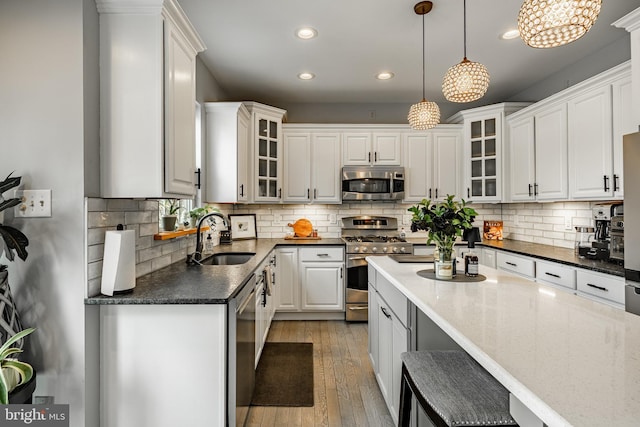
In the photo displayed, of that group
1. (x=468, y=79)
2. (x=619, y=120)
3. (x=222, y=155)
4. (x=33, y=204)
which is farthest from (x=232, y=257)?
(x=619, y=120)

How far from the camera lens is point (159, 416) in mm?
1661

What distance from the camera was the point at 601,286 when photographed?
2.40 m

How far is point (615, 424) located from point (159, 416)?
5.80 ft

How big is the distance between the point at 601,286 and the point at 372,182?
2443mm

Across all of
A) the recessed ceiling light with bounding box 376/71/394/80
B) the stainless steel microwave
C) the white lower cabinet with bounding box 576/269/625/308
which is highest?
the recessed ceiling light with bounding box 376/71/394/80

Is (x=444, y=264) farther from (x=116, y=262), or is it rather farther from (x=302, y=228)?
(x=302, y=228)

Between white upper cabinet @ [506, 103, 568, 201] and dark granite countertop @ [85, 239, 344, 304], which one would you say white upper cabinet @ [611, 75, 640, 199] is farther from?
dark granite countertop @ [85, 239, 344, 304]

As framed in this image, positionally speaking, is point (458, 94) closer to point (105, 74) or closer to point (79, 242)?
point (105, 74)

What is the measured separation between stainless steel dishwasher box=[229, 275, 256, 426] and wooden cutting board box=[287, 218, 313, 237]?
2.10 m

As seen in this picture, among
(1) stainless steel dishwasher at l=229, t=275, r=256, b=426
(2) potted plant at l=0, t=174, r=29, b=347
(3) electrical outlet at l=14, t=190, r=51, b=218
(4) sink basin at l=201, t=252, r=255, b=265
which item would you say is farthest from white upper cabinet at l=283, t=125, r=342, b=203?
(2) potted plant at l=0, t=174, r=29, b=347

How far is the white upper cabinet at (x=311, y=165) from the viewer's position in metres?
4.32

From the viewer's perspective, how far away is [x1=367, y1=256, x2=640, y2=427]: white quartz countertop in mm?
708

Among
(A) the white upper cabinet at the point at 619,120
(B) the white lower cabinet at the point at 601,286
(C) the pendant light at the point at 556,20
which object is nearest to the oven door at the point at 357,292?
(B) the white lower cabinet at the point at 601,286

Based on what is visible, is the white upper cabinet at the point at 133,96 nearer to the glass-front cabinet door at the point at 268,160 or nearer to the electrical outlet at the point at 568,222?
the glass-front cabinet door at the point at 268,160
